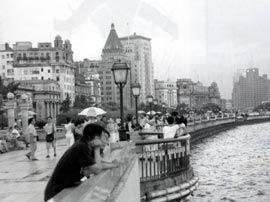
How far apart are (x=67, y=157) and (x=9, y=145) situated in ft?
77.3

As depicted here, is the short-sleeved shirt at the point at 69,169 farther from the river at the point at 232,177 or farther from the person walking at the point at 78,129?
the river at the point at 232,177

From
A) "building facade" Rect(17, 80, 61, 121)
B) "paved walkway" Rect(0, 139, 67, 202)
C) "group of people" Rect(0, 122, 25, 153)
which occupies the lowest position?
"paved walkway" Rect(0, 139, 67, 202)

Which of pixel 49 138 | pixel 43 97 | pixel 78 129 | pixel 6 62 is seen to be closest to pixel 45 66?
pixel 6 62

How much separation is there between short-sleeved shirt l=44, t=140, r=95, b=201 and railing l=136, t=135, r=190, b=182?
8920 mm

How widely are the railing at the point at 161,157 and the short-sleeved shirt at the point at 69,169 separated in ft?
29.3

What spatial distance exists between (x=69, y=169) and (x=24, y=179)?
357 inches

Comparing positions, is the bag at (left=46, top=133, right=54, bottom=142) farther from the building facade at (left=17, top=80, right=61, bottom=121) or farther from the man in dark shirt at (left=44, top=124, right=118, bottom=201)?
the building facade at (left=17, top=80, right=61, bottom=121)

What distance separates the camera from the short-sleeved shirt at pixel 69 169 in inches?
272

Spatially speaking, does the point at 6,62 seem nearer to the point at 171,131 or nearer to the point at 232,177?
the point at 232,177

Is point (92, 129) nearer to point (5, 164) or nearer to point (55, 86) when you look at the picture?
point (5, 164)

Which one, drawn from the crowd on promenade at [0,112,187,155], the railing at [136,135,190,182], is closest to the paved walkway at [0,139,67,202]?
the crowd on promenade at [0,112,187,155]

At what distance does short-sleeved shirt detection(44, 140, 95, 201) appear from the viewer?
691 centimetres

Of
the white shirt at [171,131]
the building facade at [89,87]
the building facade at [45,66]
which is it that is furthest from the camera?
the building facade at [89,87]

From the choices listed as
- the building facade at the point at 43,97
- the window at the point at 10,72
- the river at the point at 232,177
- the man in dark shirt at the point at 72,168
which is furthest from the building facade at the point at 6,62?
the man in dark shirt at the point at 72,168
